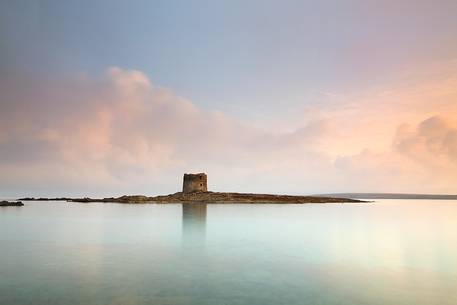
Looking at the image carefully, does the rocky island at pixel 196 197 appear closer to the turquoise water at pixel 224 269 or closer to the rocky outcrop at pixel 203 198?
the rocky outcrop at pixel 203 198

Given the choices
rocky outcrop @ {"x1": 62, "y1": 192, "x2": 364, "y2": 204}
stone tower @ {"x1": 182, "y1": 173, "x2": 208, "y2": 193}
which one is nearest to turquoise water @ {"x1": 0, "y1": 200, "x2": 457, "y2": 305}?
rocky outcrop @ {"x1": 62, "y1": 192, "x2": 364, "y2": 204}

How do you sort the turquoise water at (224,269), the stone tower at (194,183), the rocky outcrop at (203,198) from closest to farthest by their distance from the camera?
the turquoise water at (224,269), the rocky outcrop at (203,198), the stone tower at (194,183)

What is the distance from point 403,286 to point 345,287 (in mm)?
1818

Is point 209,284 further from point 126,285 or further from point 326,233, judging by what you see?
point 326,233

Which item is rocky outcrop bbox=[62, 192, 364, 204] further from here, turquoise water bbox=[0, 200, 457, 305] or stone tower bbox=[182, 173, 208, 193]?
turquoise water bbox=[0, 200, 457, 305]

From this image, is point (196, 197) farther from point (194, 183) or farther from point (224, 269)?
point (224, 269)

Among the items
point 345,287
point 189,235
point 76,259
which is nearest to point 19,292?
point 76,259

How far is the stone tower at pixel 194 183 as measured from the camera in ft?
236

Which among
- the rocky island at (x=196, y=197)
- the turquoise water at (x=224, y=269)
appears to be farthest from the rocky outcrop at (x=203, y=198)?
the turquoise water at (x=224, y=269)

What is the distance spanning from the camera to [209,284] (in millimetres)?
10656

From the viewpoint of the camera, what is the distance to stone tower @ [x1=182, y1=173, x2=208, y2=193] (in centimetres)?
7200

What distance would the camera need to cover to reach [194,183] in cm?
7212

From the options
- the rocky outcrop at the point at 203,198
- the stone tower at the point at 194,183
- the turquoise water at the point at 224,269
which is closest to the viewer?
the turquoise water at the point at 224,269

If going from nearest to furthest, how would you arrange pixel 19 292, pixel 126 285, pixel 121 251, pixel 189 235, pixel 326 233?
1. pixel 19 292
2. pixel 126 285
3. pixel 121 251
4. pixel 189 235
5. pixel 326 233
